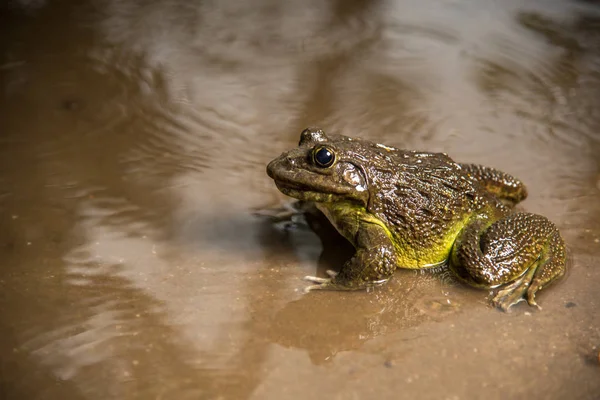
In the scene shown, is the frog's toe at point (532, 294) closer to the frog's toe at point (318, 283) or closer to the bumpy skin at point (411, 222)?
the bumpy skin at point (411, 222)

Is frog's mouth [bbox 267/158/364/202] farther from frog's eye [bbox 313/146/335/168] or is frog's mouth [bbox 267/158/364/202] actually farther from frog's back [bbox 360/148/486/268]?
frog's back [bbox 360/148/486/268]

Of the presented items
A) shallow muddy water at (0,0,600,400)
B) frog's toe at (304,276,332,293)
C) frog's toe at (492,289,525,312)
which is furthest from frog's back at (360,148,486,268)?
frog's toe at (304,276,332,293)

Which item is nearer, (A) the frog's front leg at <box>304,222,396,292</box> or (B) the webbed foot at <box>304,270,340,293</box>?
(A) the frog's front leg at <box>304,222,396,292</box>

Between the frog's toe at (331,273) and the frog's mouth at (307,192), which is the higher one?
the frog's mouth at (307,192)

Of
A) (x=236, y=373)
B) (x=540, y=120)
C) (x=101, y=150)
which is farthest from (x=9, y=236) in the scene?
(x=540, y=120)

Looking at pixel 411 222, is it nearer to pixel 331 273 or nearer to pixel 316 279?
pixel 331 273

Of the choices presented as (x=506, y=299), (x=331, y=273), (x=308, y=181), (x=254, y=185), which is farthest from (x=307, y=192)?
(x=506, y=299)

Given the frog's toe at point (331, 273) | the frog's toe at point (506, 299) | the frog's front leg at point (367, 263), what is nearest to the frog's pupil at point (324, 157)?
the frog's front leg at point (367, 263)
